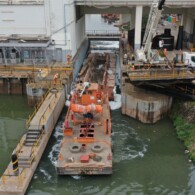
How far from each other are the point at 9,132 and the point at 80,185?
448 inches

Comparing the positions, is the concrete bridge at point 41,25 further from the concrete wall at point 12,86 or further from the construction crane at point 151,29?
the construction crane at point 151,29

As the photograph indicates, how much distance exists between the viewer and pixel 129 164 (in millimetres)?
23672

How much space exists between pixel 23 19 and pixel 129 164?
2441 centimetres

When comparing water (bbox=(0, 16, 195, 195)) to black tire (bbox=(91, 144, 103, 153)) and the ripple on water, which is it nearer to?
the ripple on water

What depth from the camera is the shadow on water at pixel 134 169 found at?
21.0m

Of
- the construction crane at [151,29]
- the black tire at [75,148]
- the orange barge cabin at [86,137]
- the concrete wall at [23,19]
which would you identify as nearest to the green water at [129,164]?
the orange barge cabin at [86,137]

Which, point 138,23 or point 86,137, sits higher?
point 138,23

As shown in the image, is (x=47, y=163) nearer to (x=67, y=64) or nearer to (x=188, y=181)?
(x=188, y=181)

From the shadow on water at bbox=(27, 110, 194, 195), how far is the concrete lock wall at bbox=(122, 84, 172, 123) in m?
1.16

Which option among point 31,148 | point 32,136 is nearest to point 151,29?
point 32,136

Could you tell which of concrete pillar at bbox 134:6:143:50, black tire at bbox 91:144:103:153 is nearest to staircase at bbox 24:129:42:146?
black tire at bbox 91:144:103:153

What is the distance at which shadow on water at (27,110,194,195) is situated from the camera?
21.0 m

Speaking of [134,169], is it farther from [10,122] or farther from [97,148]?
[10,122]

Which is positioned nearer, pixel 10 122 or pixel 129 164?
pixel 129 164
